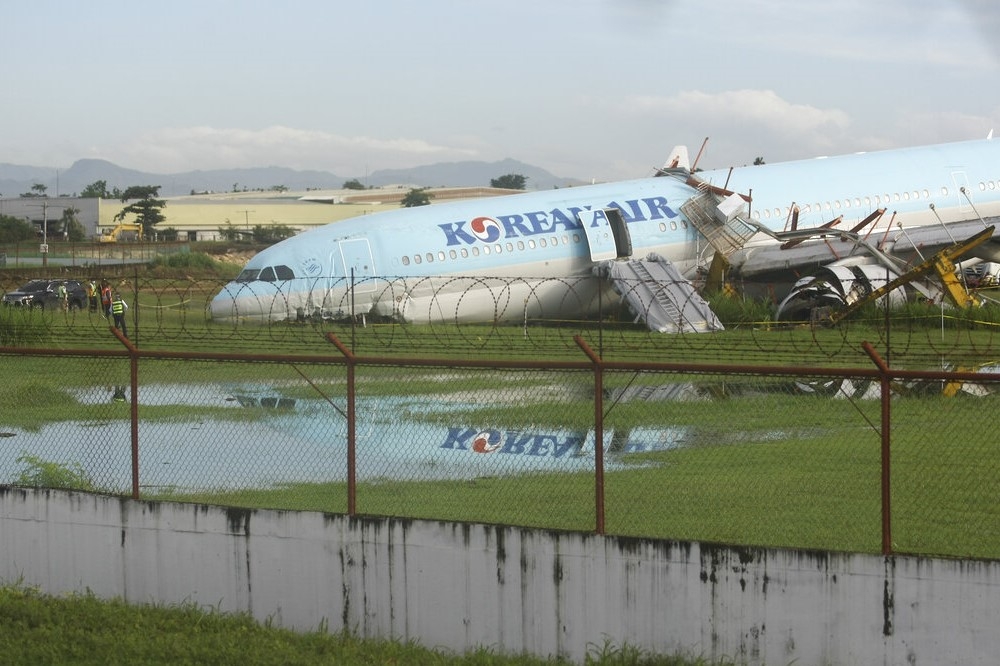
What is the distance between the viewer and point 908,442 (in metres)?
14.0

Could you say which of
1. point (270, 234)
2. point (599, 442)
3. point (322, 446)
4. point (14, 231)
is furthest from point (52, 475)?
point (14, 231)

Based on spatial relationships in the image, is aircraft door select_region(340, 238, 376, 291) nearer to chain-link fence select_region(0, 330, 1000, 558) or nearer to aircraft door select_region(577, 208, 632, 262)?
aircraft door select_region(577, 208, 632, 262)

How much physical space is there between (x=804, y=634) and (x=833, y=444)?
383 centimetres

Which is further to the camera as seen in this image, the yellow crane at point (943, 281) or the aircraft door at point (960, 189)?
the aircraft door at point (960, 189)

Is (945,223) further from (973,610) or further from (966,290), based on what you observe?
(973,610)

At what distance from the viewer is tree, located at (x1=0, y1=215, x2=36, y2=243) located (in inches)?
3922

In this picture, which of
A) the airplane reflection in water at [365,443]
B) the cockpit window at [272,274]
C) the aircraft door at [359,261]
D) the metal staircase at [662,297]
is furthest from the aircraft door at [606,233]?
the airplane reflection in water at [365,443]

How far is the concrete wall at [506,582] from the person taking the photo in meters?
9.76

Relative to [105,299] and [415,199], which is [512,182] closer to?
[415,199]

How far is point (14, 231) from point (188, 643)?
97.0 meters

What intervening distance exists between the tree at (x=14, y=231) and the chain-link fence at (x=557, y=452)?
90.8 m

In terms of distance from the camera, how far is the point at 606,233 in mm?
32938

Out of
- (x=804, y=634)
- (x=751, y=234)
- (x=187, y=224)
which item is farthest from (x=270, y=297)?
(x=187, y=224)

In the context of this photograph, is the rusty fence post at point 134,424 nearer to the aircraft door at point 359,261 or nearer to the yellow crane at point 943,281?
the aircraft door at point 359,261
